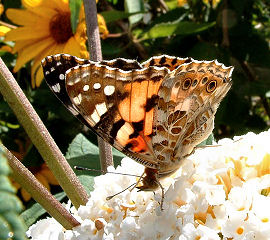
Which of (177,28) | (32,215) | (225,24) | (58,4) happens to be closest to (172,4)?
(225,24)

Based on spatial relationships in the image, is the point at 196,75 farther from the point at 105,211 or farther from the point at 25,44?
the point at 25,44

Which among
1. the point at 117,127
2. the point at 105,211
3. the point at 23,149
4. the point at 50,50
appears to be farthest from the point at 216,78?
the point at 23,149

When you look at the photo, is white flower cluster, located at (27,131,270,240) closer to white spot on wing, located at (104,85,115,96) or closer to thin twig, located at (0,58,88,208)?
thin twig, located at (0,58,88,208)

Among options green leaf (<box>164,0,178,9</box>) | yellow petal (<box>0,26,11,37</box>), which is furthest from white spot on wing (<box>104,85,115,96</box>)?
green leaf (<box>164,0,178,9</box>)

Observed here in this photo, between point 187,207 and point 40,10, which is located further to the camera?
point 40,10

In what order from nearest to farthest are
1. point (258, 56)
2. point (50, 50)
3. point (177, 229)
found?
point (177, 229) < point (50, 50) < point (258, 56)

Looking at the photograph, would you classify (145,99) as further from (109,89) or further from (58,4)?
(58,4)

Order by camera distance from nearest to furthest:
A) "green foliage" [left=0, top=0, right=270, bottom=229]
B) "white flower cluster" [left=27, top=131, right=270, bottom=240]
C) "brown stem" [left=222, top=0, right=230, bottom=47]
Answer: "white flower cluster" [left=27, top=131, right=270, bottom=240]
"green foliage" [left=0, top=0, right=270, bottom=229]
"brown stem" [left=222, top=0, right=230, bottom=47]
